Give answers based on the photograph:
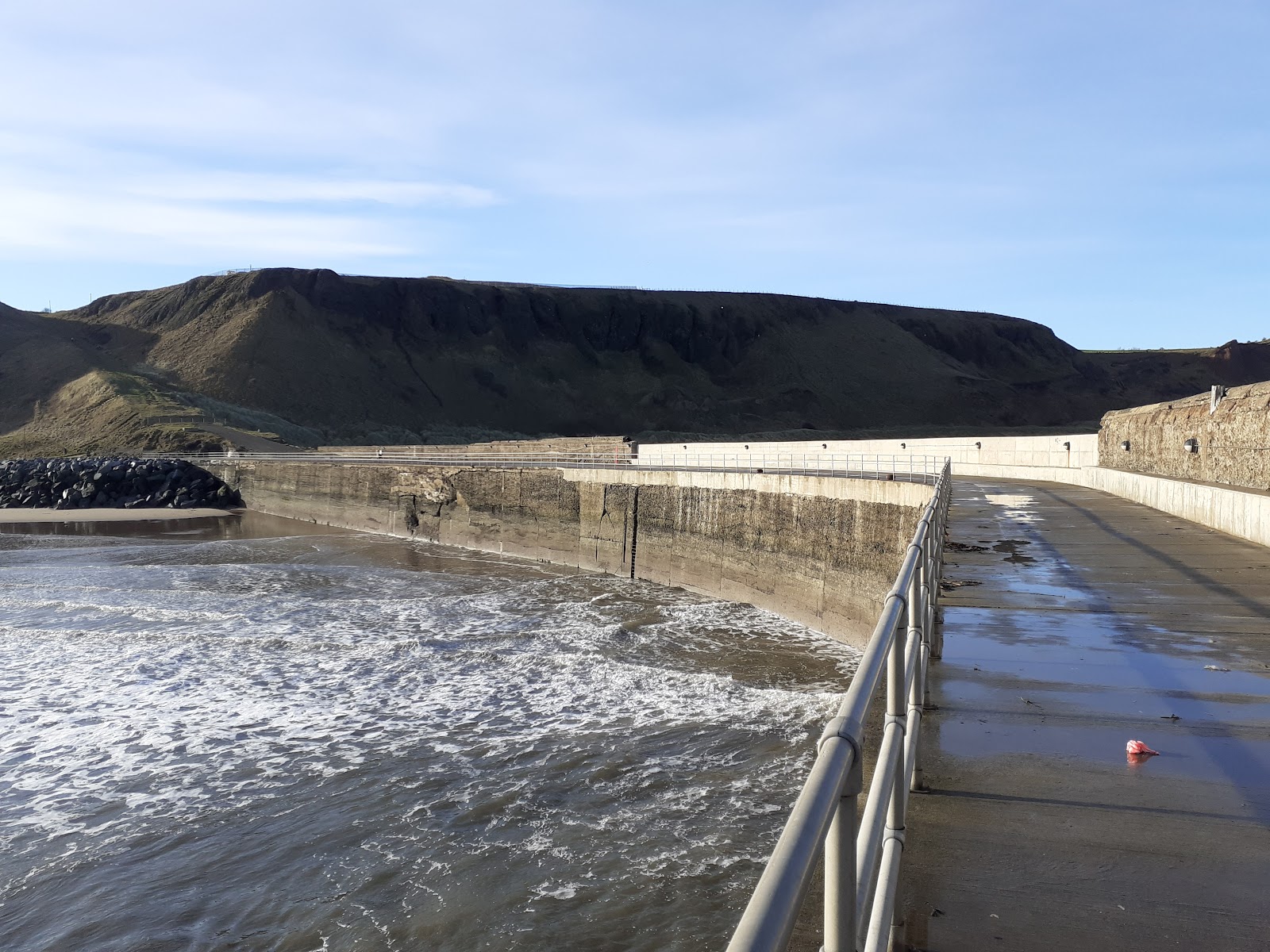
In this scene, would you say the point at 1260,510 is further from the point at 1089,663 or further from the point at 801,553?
the point at 801,553

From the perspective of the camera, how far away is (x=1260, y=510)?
12805mm

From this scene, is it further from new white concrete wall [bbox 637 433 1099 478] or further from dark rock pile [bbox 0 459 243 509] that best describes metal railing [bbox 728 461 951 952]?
dark rock pile [bbox 0 459 243 509]

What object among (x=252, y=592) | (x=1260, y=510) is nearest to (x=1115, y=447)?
(x=1260, y=510)

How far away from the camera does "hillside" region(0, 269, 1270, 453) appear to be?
103 meters

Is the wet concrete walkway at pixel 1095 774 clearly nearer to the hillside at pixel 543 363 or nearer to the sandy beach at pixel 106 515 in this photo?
the sandy beach at pixel 106 515

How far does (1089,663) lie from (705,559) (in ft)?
61.0

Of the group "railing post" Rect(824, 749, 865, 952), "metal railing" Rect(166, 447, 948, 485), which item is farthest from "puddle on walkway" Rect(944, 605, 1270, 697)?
"metal railing" Rect(166, 447, 948, 485)

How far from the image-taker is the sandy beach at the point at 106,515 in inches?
1881

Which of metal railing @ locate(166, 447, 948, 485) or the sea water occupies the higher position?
metal railing @ locate(166, 447, 948, 485)

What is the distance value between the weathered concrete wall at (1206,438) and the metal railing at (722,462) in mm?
4769

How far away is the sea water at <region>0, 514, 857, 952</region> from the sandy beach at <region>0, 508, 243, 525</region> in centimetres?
2972

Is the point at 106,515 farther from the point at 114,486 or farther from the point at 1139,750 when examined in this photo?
the point at 1139,750

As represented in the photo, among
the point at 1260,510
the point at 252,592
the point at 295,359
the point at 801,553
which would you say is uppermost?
the point at 295,359

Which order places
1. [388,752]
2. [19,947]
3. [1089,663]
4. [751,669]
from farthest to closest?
[751,669], [388,752], [19,947], [1089,663]
